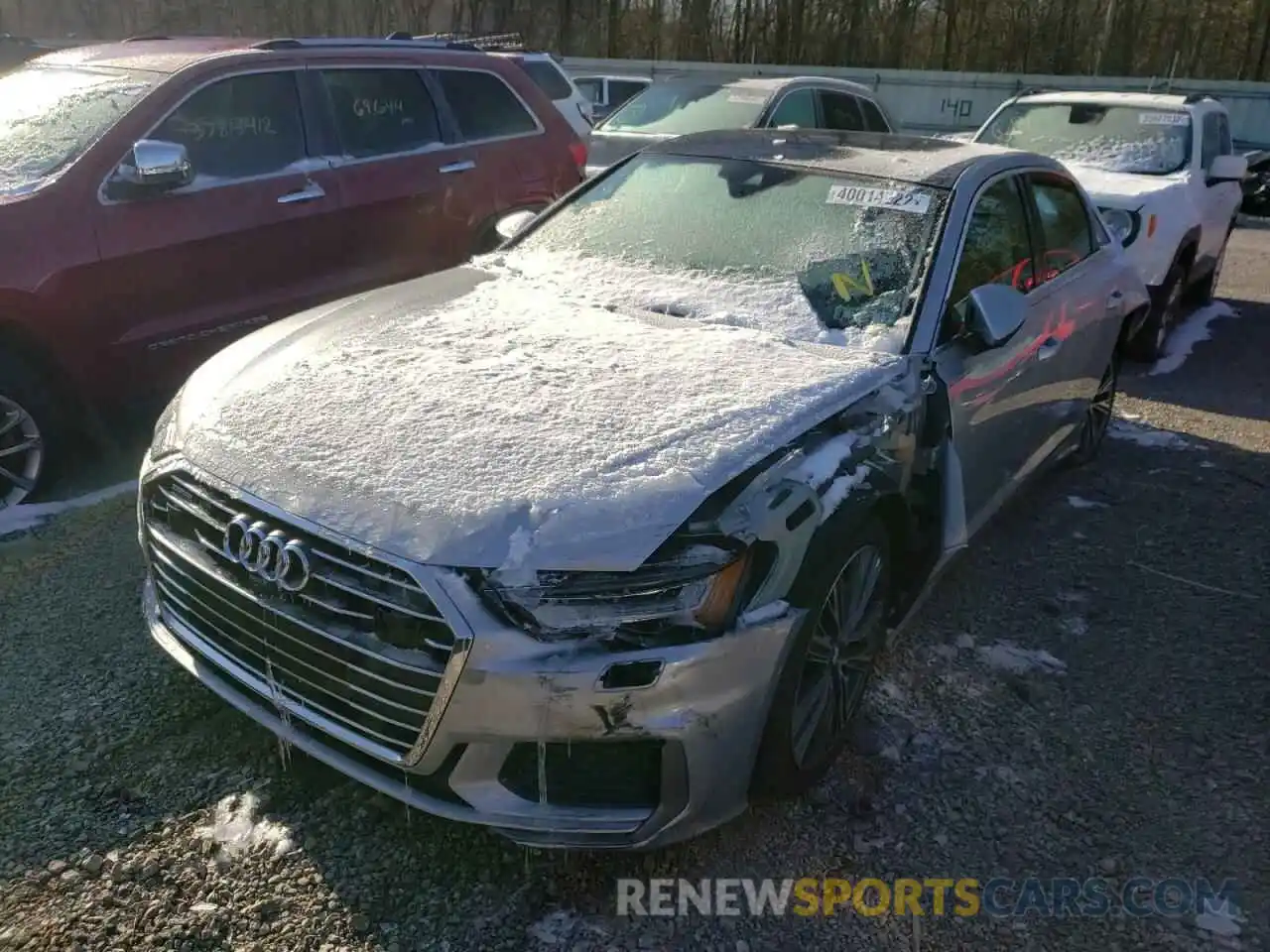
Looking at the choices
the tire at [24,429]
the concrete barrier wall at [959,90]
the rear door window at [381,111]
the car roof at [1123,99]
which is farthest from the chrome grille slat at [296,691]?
the concrete barrier wall at [959,90]

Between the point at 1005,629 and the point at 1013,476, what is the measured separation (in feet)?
2.25

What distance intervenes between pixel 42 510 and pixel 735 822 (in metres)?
3.24

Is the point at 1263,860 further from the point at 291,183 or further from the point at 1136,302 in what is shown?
the point at 291,183

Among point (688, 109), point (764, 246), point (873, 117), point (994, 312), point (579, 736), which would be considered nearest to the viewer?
point (579, 736)

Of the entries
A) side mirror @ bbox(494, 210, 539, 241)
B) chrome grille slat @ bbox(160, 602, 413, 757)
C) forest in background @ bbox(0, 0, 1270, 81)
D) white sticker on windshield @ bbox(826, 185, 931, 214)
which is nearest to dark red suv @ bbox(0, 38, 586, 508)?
side mirror @ bbox(494, 210, 539, 241)

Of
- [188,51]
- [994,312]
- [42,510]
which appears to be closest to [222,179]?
[188,51]

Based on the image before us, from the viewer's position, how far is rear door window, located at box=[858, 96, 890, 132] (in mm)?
9758

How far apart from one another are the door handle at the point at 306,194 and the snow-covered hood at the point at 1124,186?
4.73 meters

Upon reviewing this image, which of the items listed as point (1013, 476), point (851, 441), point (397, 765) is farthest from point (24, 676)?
point (1013, 476)

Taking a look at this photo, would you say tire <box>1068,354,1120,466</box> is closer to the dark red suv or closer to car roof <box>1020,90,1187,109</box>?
the dark red suv

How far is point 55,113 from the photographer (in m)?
4.51

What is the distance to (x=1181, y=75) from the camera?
27.1 meters

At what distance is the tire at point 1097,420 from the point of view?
511 centimetres

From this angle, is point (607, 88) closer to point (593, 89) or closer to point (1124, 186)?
point (593, 89)
